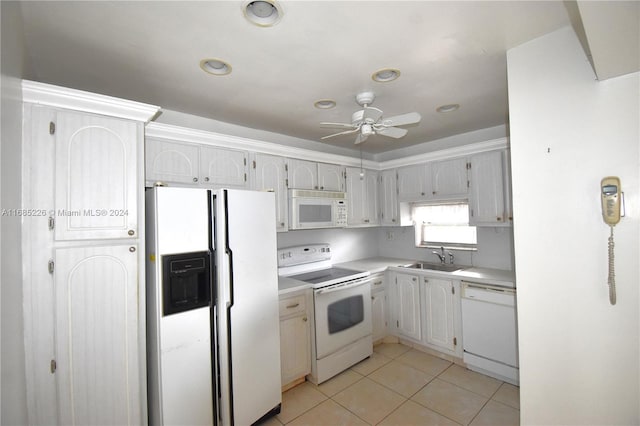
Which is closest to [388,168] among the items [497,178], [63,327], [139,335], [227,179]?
[497,178]

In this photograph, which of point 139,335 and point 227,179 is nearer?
point 139,335

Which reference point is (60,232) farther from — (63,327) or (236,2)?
(236,2)

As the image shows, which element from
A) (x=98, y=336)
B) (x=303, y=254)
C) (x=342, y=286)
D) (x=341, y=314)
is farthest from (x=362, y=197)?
(x=98, y=336)

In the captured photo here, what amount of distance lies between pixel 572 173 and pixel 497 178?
157cm

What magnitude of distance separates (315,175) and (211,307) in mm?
1905

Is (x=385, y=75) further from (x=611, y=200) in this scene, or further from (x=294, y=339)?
(x=294, y=339)

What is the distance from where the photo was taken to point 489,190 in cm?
305

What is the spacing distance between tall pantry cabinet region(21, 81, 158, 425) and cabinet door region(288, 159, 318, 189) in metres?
1.57

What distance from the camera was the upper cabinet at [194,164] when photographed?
2.32m

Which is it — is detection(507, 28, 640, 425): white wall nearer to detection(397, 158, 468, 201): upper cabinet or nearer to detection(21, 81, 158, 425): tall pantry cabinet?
detection(397, 158, 468, 201): upper cabinet

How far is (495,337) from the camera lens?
2719mm

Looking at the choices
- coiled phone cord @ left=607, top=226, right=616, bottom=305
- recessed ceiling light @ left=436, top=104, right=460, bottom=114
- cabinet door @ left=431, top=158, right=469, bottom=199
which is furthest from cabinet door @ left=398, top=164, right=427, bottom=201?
coiled phone cord @ left=607, top=226, right=616, bottom=305

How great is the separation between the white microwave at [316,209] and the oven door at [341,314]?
729 mm

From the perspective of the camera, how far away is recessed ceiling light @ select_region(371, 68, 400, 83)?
193cm
